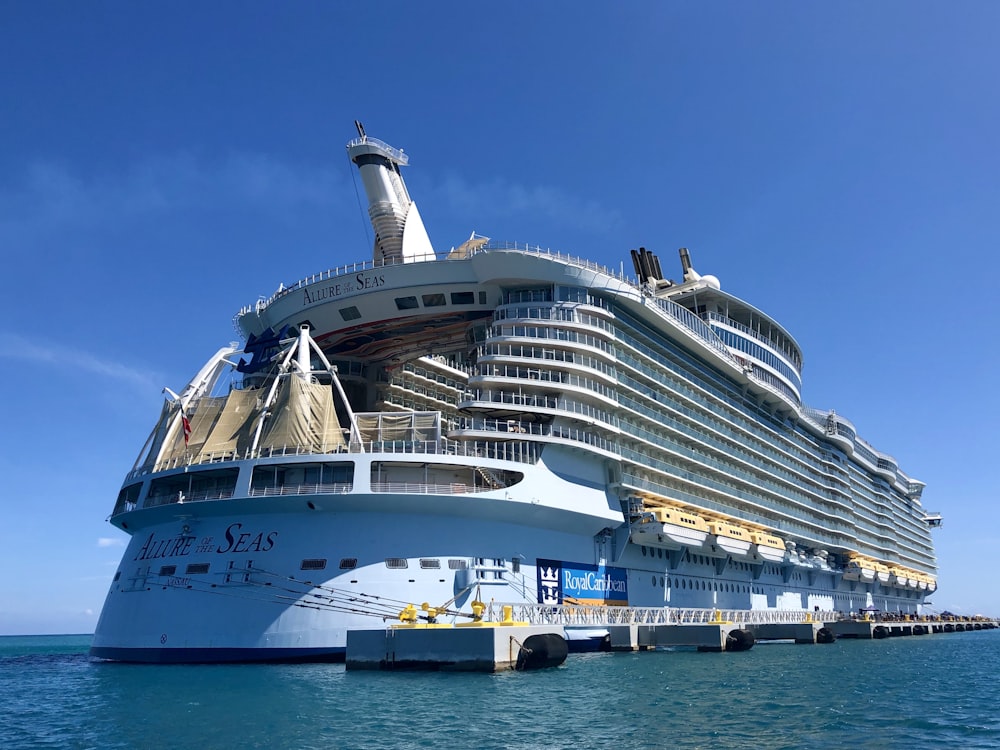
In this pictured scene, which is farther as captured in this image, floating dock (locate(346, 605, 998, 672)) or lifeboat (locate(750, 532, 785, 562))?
lifeboat (locate(750, 532, 785, 562))

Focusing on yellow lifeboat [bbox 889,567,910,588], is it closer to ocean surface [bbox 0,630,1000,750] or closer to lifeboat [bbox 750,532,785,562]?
lifeboat [bbox 750,532,785,562]

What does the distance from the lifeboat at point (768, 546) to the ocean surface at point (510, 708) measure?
23468 millimetres

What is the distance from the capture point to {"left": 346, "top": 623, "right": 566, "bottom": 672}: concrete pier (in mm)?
29547

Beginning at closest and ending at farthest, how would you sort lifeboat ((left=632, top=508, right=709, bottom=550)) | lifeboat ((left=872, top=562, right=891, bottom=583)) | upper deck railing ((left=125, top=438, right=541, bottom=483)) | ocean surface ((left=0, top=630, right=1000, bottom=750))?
ocean surface ((left=0, top=630, right=1000, bottom=750))
upper deck railing ((left=125, top=438, right=541, bottom=483))
lifeboat ((left=632, top=508, right=709, bottom=550))
lifeboat ((left=872, top=562, right=891, bottom=583))

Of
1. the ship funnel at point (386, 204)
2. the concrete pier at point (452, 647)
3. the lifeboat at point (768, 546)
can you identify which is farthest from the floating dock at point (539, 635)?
the ship funnel at point (386, 204)

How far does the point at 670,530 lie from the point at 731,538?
976cm

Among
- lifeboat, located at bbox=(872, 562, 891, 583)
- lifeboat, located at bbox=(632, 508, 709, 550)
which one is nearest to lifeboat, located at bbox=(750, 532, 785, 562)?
lifeboat, located at bbox=(632, 508, 709, 550)

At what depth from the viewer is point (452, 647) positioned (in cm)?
2991

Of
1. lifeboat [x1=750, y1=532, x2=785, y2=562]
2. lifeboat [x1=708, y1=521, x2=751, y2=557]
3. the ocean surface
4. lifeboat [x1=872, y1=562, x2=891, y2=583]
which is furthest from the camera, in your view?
lifeboat [x1=872, y1=562, x2=891, y2=583]

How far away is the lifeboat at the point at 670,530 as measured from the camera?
4716 cm

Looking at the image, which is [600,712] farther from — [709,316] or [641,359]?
[709,316]

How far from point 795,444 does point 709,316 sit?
18604 mm

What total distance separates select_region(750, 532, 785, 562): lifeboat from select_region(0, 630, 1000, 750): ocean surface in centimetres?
2347

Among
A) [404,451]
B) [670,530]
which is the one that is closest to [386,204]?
[404,451]
